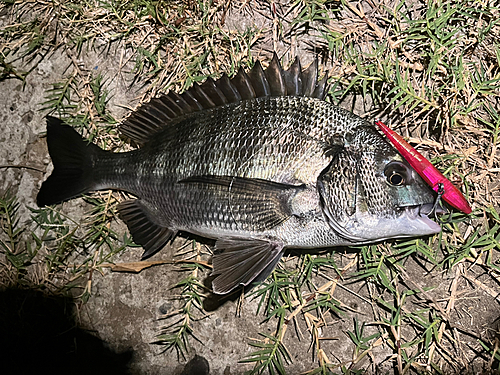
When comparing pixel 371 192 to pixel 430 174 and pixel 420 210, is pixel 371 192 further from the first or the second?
pixel 430 174

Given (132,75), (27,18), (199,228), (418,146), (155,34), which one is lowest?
(199,228)

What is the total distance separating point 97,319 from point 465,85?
300cm

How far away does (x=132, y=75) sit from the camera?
2977 millimetres

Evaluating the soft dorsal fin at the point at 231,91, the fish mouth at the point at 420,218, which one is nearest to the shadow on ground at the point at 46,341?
the soft dorsal fin at the point at 231,91

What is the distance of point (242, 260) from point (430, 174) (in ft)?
3.97

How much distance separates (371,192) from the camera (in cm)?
211

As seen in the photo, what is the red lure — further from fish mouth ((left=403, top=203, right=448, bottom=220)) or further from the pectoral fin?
the pectoral fin

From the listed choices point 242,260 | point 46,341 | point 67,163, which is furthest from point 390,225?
point 46,341

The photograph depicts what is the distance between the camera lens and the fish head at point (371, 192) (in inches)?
83.1

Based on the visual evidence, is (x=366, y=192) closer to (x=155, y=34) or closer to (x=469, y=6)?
(x=469, y=6)

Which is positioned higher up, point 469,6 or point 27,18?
point 27,18

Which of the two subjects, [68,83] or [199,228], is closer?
[199,228]

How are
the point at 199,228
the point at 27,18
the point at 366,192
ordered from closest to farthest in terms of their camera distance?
the point at 366,192 < the point at 199,228 < the point at 27,18

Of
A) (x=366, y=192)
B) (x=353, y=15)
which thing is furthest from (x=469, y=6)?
(x=366, y=192)
